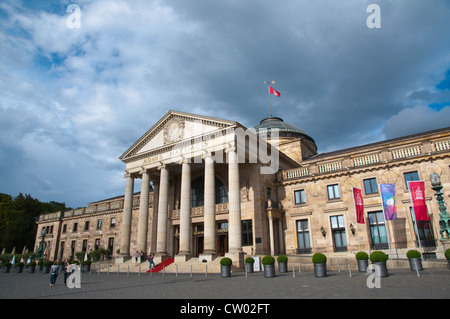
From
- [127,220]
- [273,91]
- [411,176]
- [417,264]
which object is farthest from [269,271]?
[273,91]

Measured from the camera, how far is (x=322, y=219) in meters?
30.2

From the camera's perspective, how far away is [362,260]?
59.1ft

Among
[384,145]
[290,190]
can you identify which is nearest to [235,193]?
[290,190]

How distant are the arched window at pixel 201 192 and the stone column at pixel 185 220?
5817mm

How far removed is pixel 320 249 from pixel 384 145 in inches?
691

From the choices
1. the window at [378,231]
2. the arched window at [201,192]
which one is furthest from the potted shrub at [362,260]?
the arched window at [201,192]

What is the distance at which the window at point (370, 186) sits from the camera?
28364mm

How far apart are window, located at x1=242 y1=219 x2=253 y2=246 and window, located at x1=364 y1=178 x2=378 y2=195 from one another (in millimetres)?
12059

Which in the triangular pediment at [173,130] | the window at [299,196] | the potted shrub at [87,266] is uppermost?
the triangular pediment at [173,130]

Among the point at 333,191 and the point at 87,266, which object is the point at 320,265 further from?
the point at 87,266

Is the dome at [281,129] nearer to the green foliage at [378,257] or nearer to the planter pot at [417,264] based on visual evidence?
the planter pot at [417,264]
